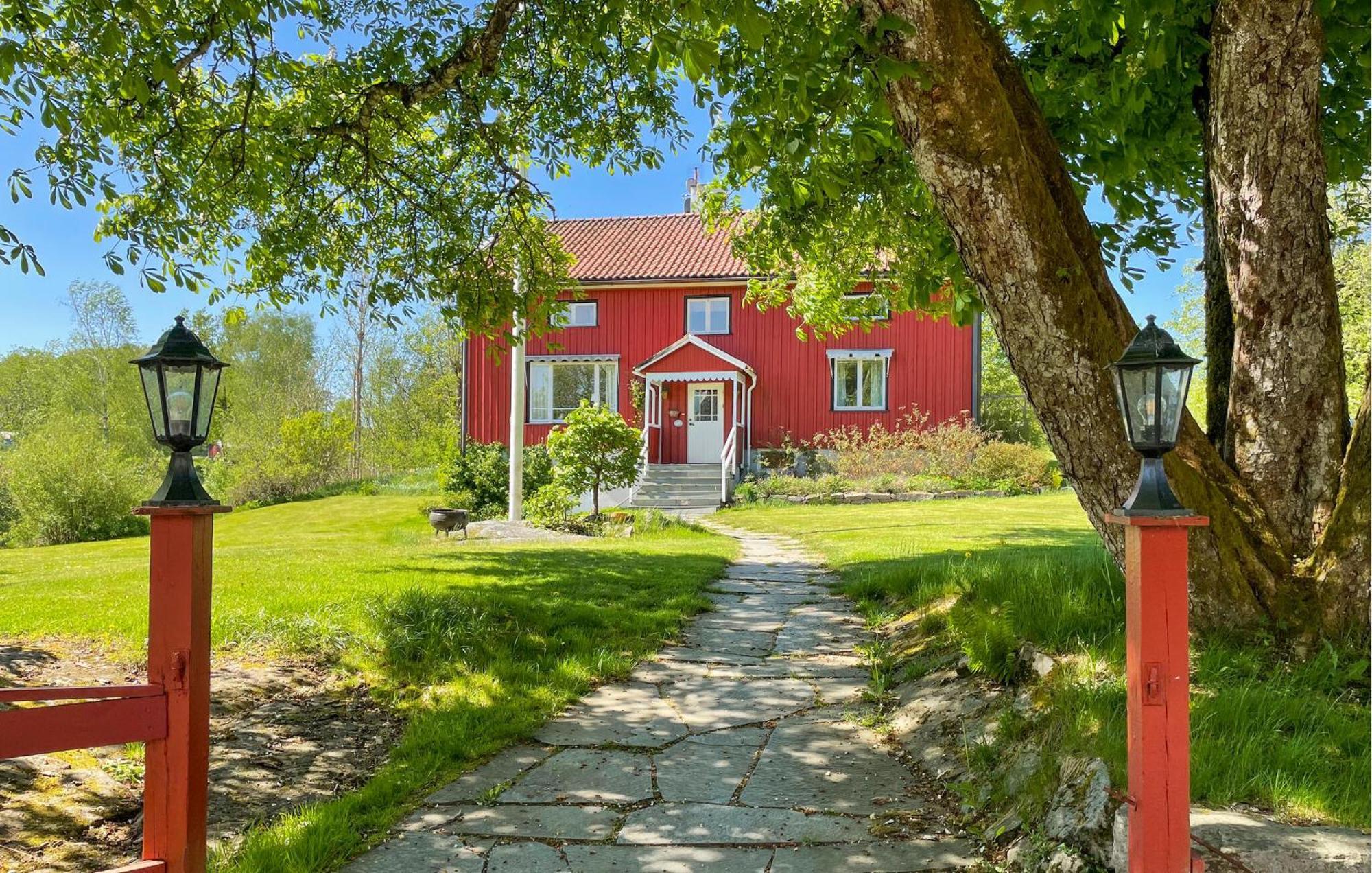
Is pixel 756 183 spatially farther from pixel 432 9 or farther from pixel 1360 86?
pixel 1360 86

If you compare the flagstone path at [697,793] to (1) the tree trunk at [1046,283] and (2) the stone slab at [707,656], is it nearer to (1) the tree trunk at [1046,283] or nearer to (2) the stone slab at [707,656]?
(2) the stone slab at [707,656]

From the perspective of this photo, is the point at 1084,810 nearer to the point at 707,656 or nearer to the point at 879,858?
the point at 879,858

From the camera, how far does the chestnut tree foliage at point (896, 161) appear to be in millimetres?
3455

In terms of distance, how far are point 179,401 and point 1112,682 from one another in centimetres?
364

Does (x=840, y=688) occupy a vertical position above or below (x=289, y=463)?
below

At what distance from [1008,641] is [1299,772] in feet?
5.15

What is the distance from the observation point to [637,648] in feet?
18.7

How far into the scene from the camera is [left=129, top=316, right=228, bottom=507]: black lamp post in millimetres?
2461

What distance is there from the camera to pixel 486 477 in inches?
786

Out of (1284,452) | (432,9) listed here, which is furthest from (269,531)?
(1284,452)

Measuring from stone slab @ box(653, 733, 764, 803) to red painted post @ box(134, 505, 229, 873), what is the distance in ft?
5.63

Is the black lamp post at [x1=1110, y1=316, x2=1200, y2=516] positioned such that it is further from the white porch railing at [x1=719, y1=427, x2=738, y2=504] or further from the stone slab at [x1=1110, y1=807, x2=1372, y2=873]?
the white porch railing at [x1=719, y1=427, x2=738, y2=504]

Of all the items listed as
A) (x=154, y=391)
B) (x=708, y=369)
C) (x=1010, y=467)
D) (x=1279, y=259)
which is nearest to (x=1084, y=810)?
(x=1279, y=259)

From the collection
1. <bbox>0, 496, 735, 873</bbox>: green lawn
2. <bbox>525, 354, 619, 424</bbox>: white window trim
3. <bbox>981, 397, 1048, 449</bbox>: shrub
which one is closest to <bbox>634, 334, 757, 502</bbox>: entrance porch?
<bbox>525, 354, 619, 424</bbox>: white window trim
